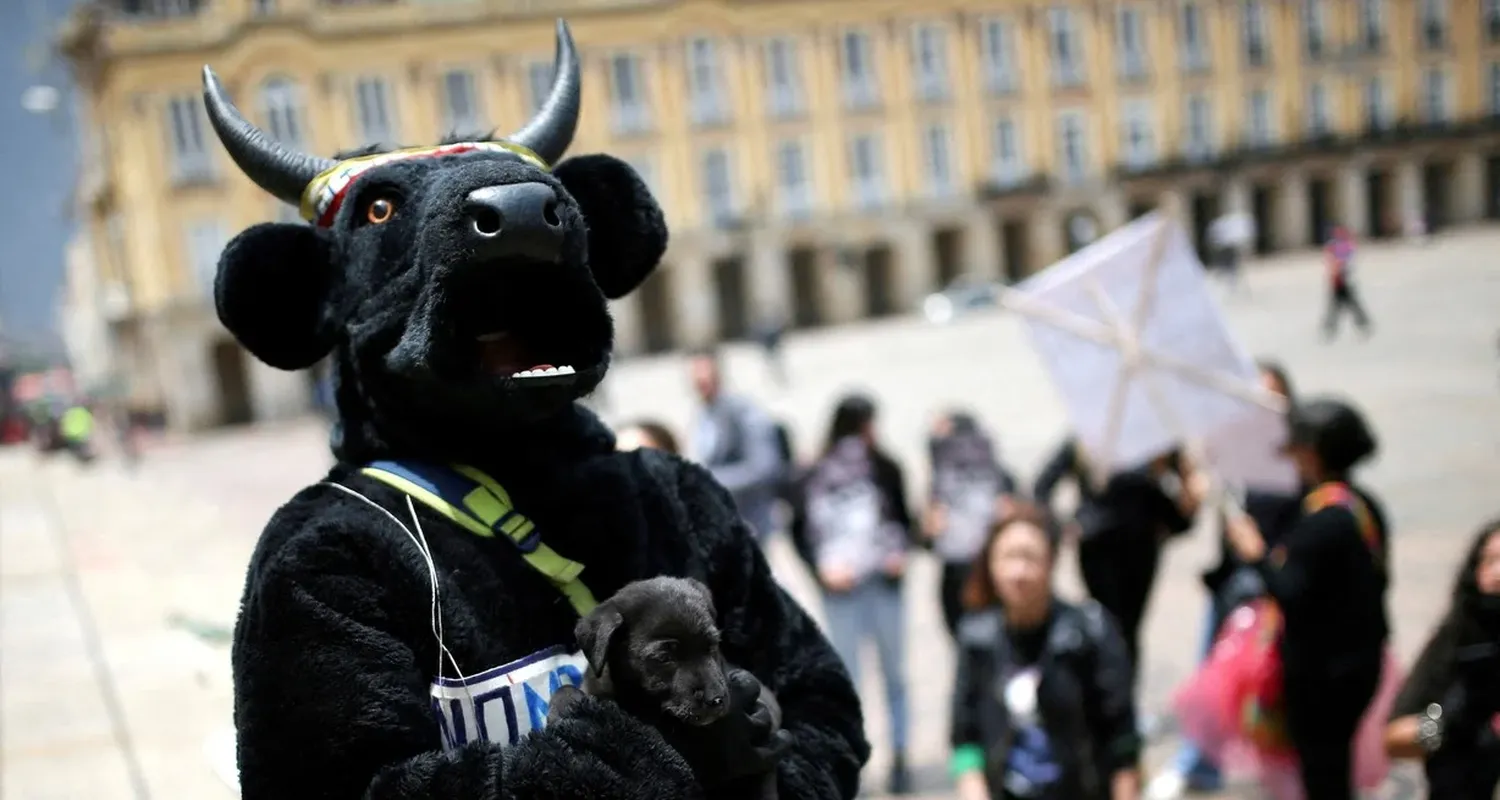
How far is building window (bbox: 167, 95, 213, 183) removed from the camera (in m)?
33.2

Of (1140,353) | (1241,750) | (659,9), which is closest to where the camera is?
(1241,750)

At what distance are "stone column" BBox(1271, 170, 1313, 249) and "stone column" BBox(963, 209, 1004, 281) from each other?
1019 cm

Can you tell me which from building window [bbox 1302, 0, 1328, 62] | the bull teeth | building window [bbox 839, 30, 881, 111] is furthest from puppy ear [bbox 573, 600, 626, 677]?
building window [bbox 1302, 0, 1328, 62]

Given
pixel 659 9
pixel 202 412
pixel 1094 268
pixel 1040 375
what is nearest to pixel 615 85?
A: pixel 659 9

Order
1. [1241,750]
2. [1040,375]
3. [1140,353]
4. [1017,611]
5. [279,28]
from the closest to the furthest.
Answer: [1017,611] < [1241,750] < [1140,353] < [1040,375] < [279,28]

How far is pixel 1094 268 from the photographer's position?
495 centimetres

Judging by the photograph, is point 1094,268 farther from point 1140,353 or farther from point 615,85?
point 615,85

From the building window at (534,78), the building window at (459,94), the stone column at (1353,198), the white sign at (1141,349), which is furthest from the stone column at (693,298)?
the white sign at (1141,349)

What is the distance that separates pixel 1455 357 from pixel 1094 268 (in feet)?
38.6

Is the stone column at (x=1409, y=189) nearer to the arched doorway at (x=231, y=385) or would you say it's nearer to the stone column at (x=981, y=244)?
the stone column at (x=981, y=244)

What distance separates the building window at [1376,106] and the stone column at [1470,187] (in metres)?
2.65

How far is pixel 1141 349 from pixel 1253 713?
142 centimetres

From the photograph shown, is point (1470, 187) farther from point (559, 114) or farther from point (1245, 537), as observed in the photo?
point (559, 114)

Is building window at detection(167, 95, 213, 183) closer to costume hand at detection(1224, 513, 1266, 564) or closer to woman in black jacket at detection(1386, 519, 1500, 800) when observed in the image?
→ costume hand at detection(1224, 513, 1266, 564)
